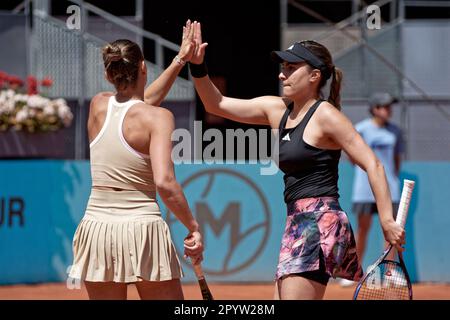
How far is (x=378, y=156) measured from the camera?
9422 mm

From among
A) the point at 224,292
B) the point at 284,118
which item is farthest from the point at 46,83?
the point at 284,118

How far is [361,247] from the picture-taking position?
925cm

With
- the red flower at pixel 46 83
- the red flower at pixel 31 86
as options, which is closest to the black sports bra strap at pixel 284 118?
the red flower at pixel 31 86

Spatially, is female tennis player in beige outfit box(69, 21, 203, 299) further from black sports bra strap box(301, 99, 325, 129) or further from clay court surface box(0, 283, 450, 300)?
clay court surface box(0, 283, 450, 300)

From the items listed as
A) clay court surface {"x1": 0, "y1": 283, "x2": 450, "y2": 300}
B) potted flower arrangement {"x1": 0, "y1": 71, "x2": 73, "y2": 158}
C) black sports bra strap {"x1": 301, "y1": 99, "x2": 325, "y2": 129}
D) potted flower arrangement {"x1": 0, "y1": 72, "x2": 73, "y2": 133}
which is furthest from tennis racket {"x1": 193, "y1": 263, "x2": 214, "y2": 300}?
potted flower arrangement {"x1": 0, "y1": 72, "x2": 73, "y2": 133}

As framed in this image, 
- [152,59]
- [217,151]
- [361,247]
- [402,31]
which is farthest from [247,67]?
[361,247]

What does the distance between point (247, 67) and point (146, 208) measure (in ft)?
36.1

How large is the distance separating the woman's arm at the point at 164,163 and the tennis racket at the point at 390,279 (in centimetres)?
96

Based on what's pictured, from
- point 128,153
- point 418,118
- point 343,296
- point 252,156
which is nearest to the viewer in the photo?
point 128,153

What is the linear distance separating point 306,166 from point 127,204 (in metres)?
0.89

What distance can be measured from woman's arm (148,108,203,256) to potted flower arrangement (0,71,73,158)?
5.34 metres

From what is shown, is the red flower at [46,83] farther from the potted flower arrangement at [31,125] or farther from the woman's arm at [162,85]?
the woman's arm at [162,85]

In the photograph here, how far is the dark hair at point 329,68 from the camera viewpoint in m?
4.83
